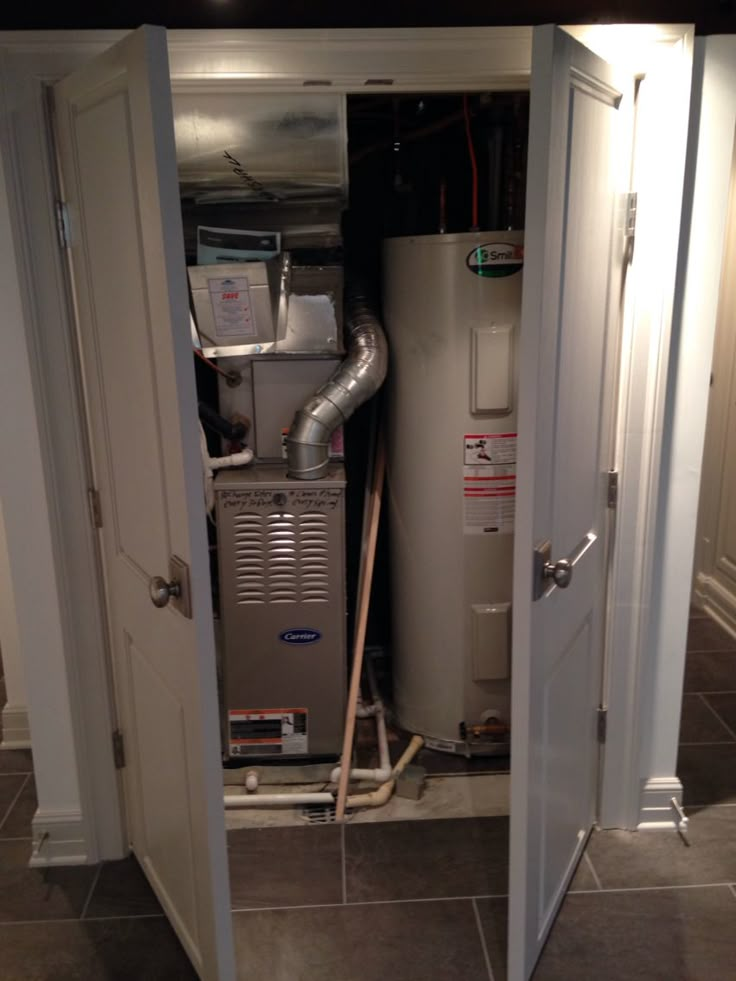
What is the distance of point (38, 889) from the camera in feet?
6.88

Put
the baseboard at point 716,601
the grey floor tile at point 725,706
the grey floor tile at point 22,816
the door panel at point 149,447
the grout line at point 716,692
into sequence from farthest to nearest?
1. the baseboard at point 716,601
2. the grout line at point 716,692
3. the grey floor tile at point 725,706
4. the grey floor tile at point 22,816
5. the door panel at point 149,447

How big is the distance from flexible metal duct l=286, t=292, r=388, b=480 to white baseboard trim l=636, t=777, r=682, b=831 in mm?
1288

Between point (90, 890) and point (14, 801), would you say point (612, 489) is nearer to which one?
point (90, 890)

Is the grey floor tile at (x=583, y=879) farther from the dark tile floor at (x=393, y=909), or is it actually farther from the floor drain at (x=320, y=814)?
the floor drain at (x=320, y=814)

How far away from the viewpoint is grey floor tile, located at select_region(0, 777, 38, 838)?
2.31 meters

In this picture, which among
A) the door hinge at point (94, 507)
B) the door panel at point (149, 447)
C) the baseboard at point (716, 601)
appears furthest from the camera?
the baseboard at point (716, 601)

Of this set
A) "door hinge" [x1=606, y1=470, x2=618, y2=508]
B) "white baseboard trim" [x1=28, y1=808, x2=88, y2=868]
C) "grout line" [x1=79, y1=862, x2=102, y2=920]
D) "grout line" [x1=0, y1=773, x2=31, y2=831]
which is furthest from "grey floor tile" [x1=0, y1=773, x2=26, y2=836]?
"door hinge" [x1=606, y1=470, x2=618, y2=508]

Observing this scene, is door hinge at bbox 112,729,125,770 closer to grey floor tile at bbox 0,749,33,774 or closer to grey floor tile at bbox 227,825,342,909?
grey floor tile at bbox 227,825,342,909

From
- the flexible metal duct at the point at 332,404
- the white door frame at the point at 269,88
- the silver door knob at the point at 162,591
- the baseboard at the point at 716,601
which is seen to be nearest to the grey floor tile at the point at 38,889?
the white door frame at the point at 269,88

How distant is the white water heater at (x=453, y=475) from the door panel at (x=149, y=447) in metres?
1.02

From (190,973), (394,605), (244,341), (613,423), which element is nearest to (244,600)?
(394,605)

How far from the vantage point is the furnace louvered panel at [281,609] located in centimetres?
247

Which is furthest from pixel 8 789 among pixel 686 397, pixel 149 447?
pixel 686 397

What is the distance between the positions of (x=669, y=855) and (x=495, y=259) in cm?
170
